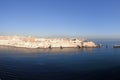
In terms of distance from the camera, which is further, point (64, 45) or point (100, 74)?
point (64, 45)

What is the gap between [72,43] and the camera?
98125mm

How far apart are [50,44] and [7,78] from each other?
66.8 metres

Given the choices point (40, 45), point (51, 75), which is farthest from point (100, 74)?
point (40, 45)

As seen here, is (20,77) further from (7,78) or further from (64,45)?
(64,45)

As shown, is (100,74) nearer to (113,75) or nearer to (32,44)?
(113,75)

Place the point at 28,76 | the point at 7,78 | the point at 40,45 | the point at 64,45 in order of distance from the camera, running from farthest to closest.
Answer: the point at 64,45
the point at 40,45
the point at 28,76
the point at 7,78

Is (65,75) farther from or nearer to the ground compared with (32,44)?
nearer to the ground

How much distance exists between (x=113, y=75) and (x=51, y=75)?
9.65 meters

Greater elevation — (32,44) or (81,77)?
(32,44)

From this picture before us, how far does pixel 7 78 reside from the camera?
24828 mm

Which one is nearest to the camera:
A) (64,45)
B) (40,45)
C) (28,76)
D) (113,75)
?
(28,76)

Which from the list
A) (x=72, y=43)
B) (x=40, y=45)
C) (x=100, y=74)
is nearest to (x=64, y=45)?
(x=72, y=43)

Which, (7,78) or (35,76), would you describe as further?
(35,76)

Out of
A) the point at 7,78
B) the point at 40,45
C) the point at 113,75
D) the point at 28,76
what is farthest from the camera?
the point at 40,45
